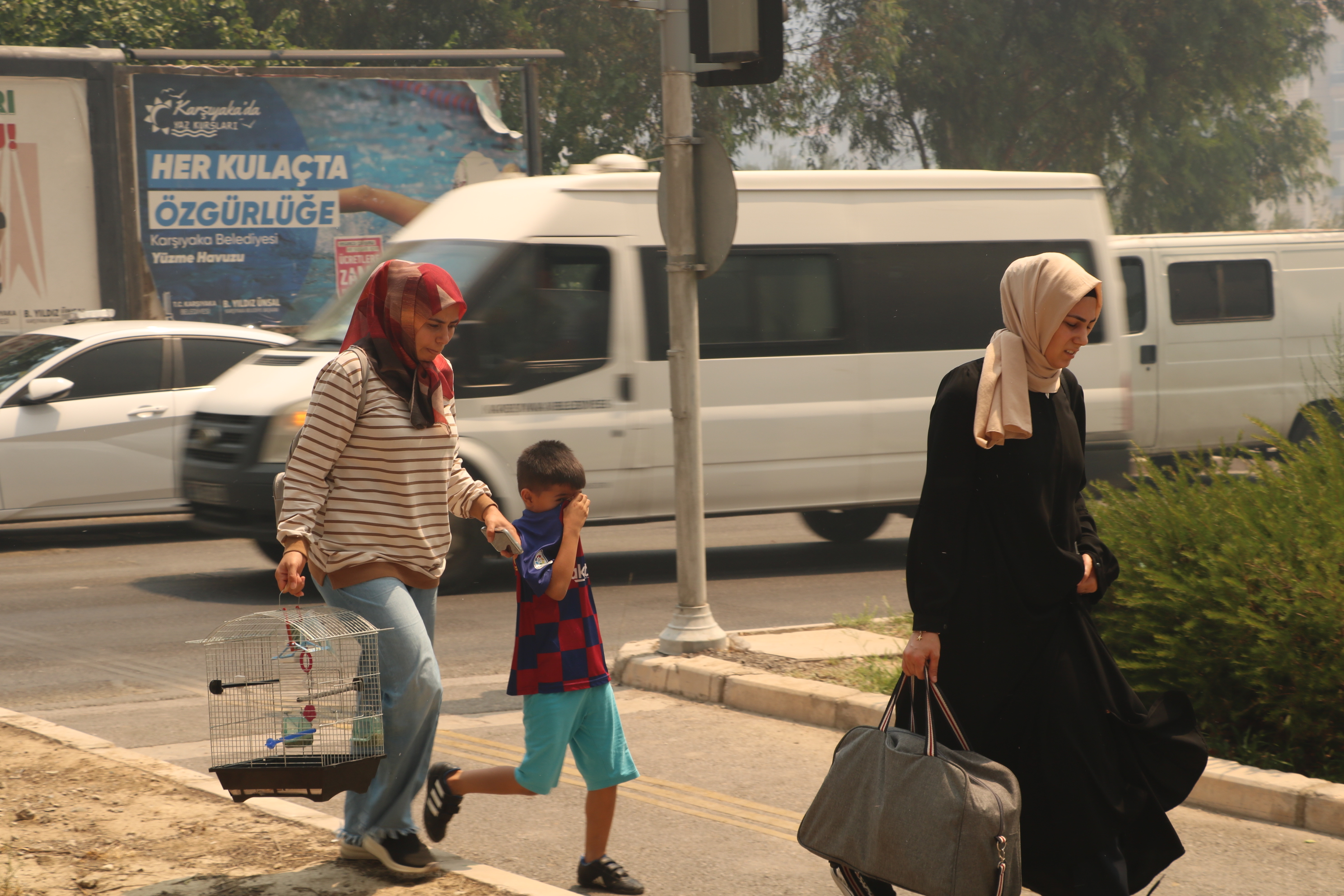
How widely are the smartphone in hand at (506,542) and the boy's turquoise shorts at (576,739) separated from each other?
0.41m

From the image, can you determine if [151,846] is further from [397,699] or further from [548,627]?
[548,627]

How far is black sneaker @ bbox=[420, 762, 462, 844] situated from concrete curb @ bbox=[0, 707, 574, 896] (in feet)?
0.24

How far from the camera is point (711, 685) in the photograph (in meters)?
6.86

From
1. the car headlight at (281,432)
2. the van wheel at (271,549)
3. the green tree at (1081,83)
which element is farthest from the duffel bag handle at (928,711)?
the green tree at (1081,83)

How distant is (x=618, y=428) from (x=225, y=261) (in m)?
11.5

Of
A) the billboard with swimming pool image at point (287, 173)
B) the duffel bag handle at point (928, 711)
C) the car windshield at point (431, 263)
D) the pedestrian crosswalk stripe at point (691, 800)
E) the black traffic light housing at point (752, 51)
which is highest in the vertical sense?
the billboard with swimming pool image at point (287, 173)

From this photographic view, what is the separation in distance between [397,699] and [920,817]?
4.93 ft

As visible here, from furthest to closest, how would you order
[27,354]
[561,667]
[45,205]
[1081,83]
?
[1081,83] → [45,205] → [27,354] → [561,667]

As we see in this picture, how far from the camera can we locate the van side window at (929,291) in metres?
10.9

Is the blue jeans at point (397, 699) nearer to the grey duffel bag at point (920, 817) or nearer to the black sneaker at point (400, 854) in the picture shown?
the black sneaker at point (400, 854)

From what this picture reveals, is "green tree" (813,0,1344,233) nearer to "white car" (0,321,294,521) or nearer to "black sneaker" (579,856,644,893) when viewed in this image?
"white car" (0,321,294,521)

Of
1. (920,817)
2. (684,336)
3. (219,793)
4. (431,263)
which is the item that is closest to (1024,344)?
(920,817)

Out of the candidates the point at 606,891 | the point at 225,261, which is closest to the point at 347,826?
the point at 606,891

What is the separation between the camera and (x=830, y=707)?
628 centimetres
